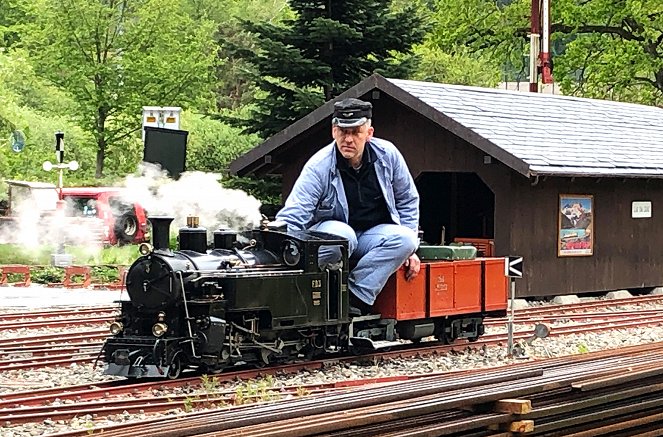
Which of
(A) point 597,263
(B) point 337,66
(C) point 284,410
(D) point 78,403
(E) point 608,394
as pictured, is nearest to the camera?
(C) point 284,410

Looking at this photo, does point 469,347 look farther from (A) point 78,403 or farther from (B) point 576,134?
(B) point 576,134

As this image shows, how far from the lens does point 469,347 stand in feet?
46.9

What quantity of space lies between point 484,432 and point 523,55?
36.7 metres

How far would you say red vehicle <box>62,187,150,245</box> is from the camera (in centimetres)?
3225

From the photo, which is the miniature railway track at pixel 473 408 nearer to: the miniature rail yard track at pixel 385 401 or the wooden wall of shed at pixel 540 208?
the miniature rail yard track at pixel 385 401

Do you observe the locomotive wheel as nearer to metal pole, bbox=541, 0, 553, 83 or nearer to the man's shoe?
the man's shoe

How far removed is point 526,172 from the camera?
18.5 meters

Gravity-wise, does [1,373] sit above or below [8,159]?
below

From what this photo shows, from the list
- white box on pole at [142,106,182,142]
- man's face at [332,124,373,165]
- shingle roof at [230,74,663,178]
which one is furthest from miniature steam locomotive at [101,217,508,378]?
white box on pole at [142,106,182,142]

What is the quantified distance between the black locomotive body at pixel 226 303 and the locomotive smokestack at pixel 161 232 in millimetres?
10

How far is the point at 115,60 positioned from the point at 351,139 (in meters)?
26.8

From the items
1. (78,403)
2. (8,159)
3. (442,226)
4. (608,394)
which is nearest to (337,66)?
(442,226)

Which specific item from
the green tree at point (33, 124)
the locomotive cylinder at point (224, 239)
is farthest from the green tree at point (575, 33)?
the locomotive cylinder at point (224, 239)

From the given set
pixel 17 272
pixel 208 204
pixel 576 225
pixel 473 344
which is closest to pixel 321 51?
pixel 576 225
